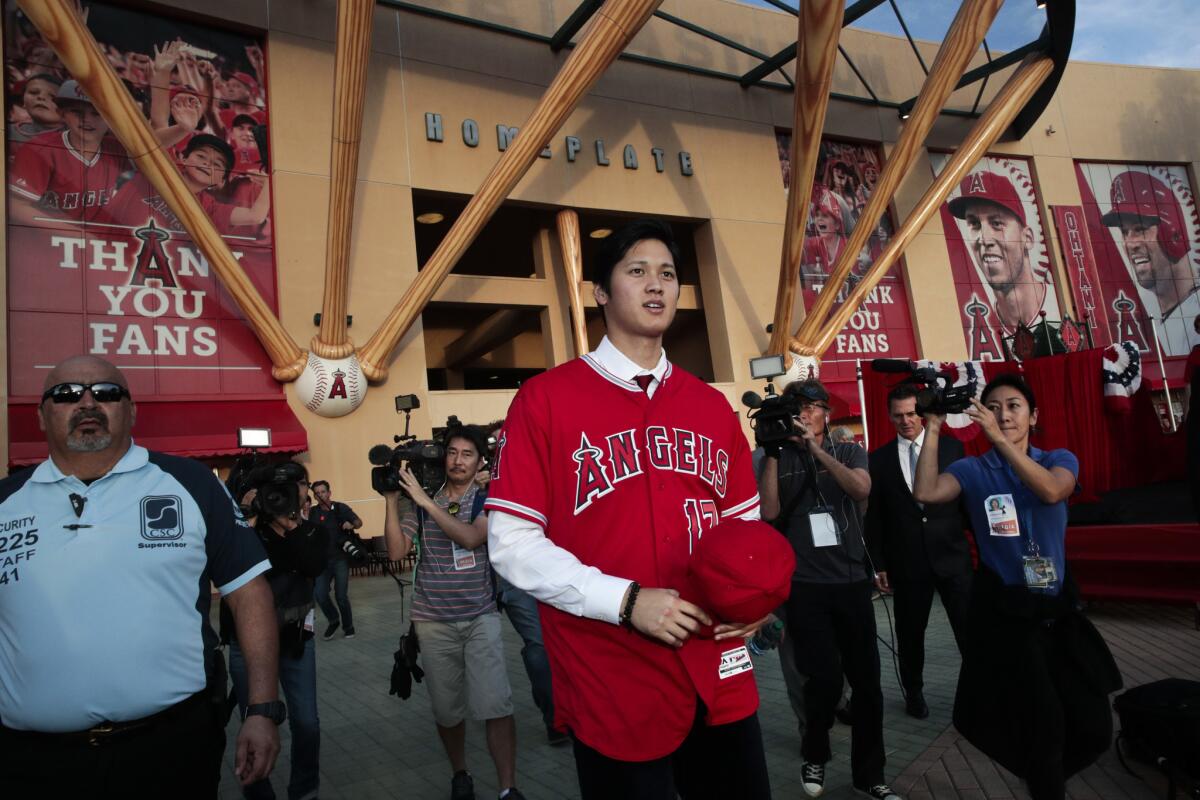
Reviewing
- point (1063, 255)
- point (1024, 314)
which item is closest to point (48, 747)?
point (1024, 314)

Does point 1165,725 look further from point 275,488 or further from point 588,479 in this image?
point 275,488

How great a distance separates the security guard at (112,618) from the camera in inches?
79.5

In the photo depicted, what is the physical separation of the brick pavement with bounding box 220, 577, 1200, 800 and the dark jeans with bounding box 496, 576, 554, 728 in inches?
11.7

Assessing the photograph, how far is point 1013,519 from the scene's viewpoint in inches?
121

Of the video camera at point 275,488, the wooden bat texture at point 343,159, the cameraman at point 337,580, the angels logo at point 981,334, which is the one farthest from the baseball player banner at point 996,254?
the video camera at point 275,488

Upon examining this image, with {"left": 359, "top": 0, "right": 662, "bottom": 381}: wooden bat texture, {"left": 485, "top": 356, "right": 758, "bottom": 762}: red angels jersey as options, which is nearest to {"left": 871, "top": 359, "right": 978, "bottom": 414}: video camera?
{"left": 485, "top": 356, "right": 758, "bottom": 762}: red angels jersey

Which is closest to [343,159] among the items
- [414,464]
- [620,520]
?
[414,464]

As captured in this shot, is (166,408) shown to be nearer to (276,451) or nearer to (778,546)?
(276,451)

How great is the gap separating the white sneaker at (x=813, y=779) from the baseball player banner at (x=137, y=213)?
12.8m

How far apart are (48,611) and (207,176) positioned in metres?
14.6

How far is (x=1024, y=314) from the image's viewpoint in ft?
73.6

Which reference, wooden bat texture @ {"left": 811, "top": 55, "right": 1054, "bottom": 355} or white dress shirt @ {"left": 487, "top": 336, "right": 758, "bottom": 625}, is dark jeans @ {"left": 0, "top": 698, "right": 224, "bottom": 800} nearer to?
white dress shirt @ {"left": 487, "top": 336, "right": 758, "bottom": 625}

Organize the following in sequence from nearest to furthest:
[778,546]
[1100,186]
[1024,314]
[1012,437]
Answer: [778,546] → [1012,437] → [1024,314] → [1100,186]

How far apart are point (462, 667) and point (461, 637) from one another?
0.58ft
